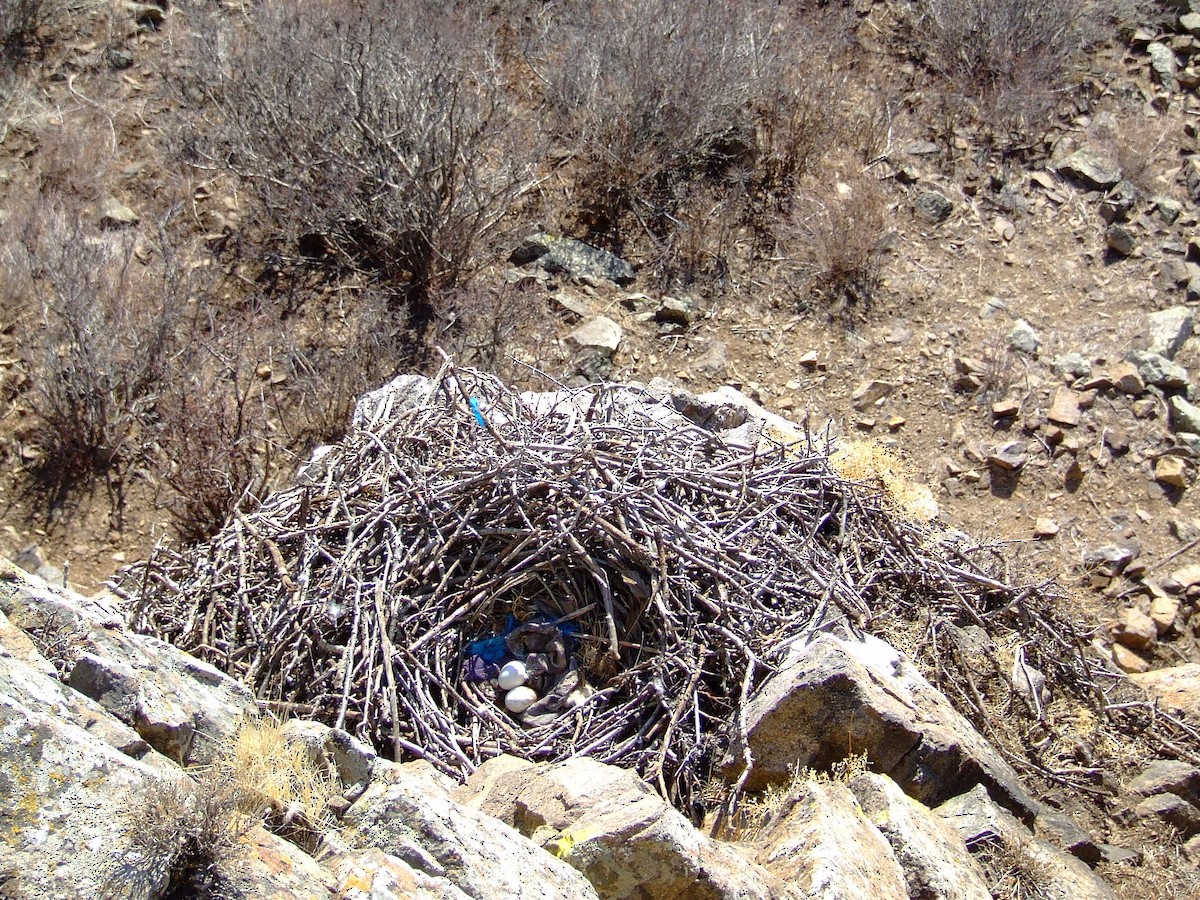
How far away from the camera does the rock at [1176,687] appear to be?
366 cm

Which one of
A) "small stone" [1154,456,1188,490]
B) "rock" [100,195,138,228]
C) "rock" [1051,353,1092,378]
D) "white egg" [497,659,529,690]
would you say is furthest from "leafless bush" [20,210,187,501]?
"small stone" [1154,456,1188,490]

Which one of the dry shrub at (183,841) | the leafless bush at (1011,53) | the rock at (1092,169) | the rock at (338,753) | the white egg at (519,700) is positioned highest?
the leafless bush at (1011,53)

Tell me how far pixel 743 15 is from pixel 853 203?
153 cm

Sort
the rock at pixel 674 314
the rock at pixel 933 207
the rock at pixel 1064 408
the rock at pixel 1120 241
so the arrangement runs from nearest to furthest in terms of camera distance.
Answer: the rock at pixel 1064 408, the rock at pixel 674 314, the rock at pixel 1120 241, the rock at pixel 933 207

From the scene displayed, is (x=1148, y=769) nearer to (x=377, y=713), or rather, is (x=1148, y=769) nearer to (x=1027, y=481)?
(x=1027, y=481)

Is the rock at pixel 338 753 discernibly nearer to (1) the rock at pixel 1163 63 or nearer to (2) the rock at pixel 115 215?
(2) the rock at pixel 115 215

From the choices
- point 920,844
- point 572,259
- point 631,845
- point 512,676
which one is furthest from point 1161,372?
point 631,845

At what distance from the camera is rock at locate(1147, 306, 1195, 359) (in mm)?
5375

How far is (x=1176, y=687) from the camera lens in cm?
378

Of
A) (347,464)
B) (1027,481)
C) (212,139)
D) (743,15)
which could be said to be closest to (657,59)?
(743,15)

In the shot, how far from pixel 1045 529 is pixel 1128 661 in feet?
2.43

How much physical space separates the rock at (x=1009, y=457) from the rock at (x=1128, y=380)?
635mm

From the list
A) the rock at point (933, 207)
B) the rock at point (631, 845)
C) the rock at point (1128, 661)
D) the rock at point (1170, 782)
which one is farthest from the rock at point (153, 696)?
the rock at point (933, 207)

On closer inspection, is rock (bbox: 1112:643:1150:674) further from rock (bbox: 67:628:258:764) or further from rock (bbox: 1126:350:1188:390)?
rock (bbox: 67:628:258:764)
